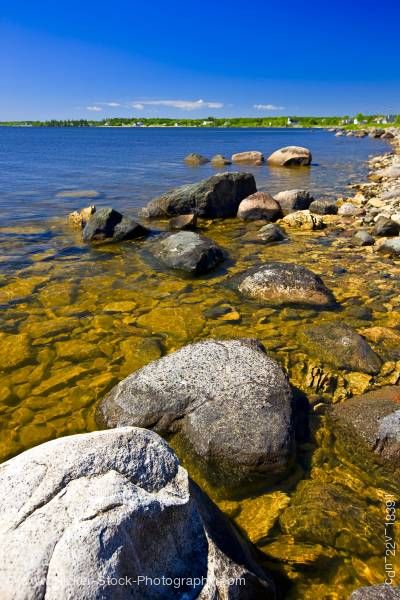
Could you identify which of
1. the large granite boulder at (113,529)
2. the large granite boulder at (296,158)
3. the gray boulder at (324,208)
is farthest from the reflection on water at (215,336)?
the large granite boulder at (296,158)

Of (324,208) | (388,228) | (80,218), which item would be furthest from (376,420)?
(324,208)

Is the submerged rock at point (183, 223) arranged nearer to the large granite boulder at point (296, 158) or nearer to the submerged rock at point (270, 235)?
the submerged rock at point (270, 235)

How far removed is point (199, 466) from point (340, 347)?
2.82m

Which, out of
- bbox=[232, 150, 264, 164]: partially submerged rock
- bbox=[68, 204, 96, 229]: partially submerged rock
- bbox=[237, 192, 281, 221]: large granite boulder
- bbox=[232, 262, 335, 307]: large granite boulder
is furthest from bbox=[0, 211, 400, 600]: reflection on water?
bbox=[232, 150, 264, 164]: partially submerged rock

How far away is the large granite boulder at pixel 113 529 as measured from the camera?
2096 mm

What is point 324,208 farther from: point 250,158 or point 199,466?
point 250,158

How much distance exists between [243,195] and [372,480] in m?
12.7

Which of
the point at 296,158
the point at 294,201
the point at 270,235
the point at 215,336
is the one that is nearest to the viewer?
the point at 215,336

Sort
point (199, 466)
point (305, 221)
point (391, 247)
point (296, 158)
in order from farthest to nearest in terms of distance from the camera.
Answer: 1. point (296, 158)
2. point (305, 221)
3. point (391, 247)
4. point (199, 466)

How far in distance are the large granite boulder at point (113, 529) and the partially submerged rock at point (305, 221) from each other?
37.2ft

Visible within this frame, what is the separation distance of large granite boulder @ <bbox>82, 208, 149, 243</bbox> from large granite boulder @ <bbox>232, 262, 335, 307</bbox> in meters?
4.80

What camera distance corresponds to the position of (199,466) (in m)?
3.98

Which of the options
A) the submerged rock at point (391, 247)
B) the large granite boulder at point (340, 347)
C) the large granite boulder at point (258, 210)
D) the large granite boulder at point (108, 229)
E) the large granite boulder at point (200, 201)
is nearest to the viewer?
the large granite boulder at point (340, 347)

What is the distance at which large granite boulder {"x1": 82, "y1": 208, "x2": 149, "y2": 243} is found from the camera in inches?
450
